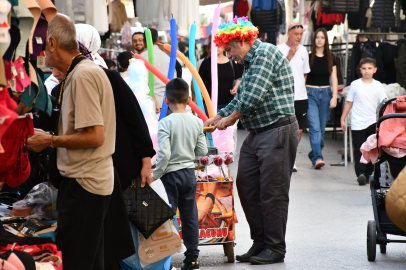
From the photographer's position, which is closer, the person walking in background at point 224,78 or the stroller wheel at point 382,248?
the stroller wheel at point 382,248

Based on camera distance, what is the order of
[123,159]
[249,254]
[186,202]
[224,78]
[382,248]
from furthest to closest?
[224,78] < [382,248] < [249,254] < [186,202] < [123,159]

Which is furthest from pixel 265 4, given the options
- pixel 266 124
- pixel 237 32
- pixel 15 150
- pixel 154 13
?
pixel 15 150

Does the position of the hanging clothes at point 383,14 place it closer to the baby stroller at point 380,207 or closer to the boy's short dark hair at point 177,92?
the baby stroller at point 380,207

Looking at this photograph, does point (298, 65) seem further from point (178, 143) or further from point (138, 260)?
point (138, 260)

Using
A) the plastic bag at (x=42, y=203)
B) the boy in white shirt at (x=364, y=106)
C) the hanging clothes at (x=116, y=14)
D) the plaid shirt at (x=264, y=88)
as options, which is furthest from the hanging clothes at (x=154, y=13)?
the plastic bag at (x=42, y=203)

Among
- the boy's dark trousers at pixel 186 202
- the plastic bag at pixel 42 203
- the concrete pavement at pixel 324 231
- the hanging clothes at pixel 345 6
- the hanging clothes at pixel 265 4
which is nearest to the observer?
the plastic bag at pixel 42 203

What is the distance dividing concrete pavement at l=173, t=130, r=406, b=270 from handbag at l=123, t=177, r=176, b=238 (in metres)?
1.11

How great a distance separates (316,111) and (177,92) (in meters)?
5.30

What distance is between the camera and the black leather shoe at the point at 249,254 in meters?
4.74

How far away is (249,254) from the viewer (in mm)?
4750

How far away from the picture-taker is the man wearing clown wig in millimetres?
4488

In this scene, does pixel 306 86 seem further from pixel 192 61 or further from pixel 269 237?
pixel 269 237

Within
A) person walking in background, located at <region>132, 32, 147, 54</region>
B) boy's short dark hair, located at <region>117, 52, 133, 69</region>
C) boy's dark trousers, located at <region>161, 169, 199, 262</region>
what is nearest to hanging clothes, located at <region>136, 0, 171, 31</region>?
person walking in background, located at <region>132, 32, 147, 54</region>

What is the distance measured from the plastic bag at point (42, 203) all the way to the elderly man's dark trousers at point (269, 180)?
190 centimetres
